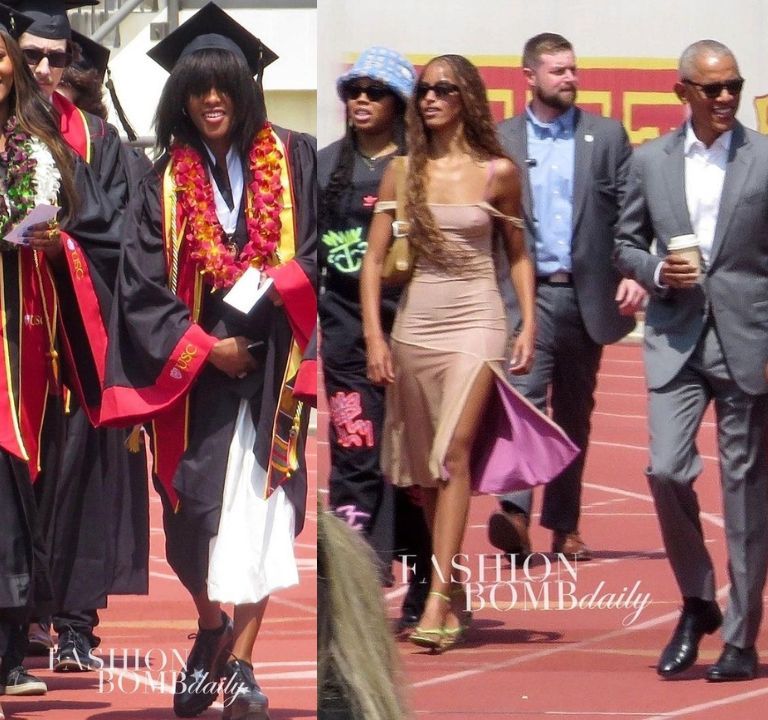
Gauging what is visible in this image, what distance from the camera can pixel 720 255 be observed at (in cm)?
527

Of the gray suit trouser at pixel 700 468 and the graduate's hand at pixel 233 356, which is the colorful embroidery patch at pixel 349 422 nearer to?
the graduate's hand at pixel 233 356

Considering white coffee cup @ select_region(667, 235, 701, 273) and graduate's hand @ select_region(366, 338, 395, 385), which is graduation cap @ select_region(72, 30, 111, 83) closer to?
graduate's hand @ select_region(366, 338, 395, 385)

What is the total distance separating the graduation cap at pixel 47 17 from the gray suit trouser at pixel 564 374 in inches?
46.4

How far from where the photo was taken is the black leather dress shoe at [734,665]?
5.41 m

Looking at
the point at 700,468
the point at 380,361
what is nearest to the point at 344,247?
the point at 380,361

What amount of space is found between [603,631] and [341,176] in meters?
1.18

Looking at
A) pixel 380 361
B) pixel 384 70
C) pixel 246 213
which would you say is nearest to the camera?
pixel 246 213

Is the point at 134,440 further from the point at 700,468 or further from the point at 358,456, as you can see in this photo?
the point at 700,468

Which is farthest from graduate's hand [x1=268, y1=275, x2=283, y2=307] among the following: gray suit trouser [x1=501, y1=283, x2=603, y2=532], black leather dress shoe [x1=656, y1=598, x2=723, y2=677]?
black leather dress shoe [x1=656, y1=598, x2=723, y2=677]

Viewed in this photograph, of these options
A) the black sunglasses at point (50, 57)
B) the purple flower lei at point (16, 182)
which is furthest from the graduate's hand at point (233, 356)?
the black sunglasses at point (50, 57)

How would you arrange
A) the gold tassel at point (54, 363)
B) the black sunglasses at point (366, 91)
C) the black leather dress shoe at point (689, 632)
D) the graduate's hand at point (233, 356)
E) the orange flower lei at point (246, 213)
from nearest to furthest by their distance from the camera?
the orange flower lei at point (246, 213) < the graduate's hand at point (233, 356) < the black sunglasses at point (366, 91) < the gold tassel at point (54, 363) < the black leather dress shoe at point (689, 632)

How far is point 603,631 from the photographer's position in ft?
17.8

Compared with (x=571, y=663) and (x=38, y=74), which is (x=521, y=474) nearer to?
(x=571, y=663)

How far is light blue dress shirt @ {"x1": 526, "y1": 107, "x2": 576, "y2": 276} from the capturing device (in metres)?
5.25
